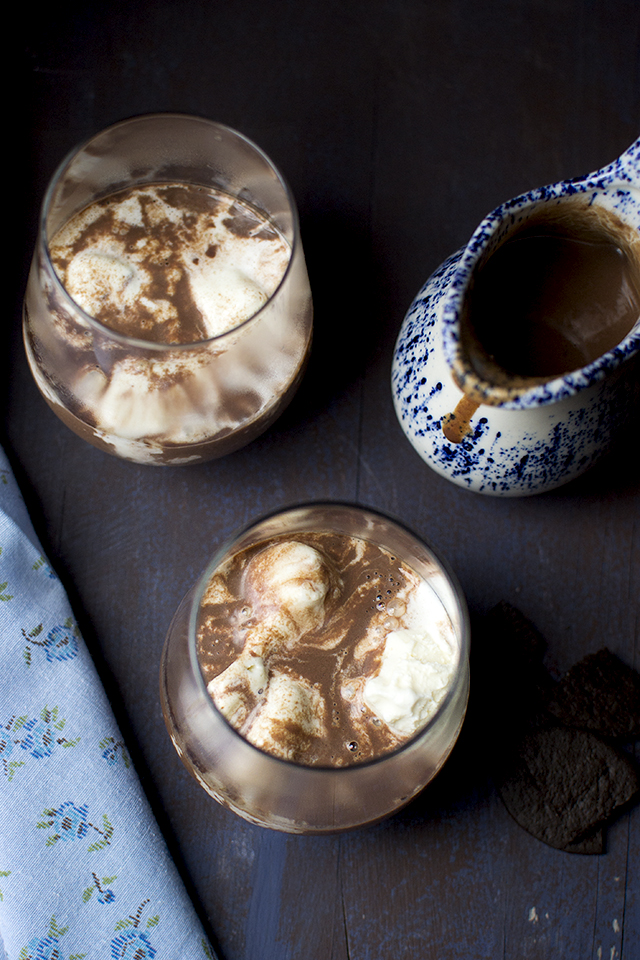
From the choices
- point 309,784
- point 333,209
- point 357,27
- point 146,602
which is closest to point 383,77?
point 357,27

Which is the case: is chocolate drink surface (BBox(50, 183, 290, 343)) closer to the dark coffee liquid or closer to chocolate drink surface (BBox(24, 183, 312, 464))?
chocolate drink surface (BBox(24, 183, 312, 464))

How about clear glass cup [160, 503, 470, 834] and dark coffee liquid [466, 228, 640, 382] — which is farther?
dark coffee liquid [466, 228, 640, 382]

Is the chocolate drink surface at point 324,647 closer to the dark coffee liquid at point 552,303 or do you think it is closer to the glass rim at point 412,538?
the glass rim at point 412,538

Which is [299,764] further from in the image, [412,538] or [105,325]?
[105,325]

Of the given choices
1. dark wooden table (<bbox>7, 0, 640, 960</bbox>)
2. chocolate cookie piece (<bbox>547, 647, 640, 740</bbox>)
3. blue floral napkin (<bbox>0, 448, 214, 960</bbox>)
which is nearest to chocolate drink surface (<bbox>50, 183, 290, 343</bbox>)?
dark wooden table (<bbox>7, 0, 640, 960</bbox>)

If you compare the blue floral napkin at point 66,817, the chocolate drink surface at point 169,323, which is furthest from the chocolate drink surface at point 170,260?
the blue floral napkin at point 66,817

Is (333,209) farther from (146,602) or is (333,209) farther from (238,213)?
(146,602)
